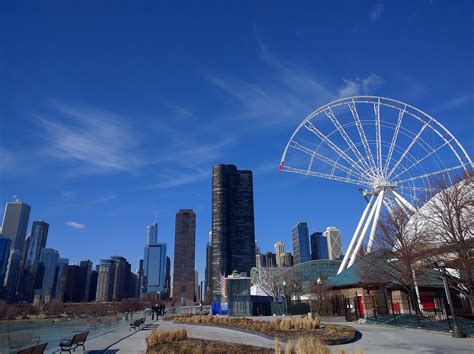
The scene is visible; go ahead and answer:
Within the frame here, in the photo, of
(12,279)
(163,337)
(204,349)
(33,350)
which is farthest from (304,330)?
(12,279)

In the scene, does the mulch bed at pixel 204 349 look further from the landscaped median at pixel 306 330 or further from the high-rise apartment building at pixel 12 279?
the high-rise apartment building at pixel 12 279

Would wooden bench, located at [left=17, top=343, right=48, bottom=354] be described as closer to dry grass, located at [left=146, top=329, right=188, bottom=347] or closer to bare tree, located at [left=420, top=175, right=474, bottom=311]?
dry grass, located at [left=146, top=329, right=188, bottom=347]

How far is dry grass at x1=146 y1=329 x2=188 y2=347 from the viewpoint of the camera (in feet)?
53.8

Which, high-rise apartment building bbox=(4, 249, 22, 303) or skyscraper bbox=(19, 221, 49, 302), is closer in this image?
high-rise apartment building bbox=(4, 249, 22, 303)

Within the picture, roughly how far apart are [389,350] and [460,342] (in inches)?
224

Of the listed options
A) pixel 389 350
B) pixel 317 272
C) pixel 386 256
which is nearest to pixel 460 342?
pixel 389 350

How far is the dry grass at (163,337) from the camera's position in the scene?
645 inches

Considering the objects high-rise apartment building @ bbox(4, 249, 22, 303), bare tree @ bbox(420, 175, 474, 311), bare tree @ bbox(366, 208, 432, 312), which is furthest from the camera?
high-rise apartment building @ bbox(4, 249, 22, 303)

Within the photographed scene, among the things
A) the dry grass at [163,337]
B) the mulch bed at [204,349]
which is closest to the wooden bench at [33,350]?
the mulch bed at [204,349]

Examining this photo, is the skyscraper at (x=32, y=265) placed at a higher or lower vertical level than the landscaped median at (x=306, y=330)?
higher

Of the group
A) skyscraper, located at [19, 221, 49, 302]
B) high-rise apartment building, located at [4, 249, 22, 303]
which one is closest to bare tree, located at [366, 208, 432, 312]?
high-rise apartment building, located at [4, 249, 22, 303]

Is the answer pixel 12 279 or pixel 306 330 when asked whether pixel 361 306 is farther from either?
pixel 12 279

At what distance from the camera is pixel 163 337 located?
56.3 feet

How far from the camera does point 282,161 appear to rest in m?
53.4
